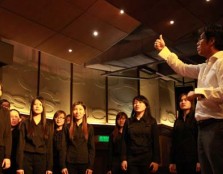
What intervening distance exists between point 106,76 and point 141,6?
4149 millimetres

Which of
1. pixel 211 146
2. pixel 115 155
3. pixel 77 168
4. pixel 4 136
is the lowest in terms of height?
pixel 77 168

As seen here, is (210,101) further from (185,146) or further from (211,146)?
(185,146)

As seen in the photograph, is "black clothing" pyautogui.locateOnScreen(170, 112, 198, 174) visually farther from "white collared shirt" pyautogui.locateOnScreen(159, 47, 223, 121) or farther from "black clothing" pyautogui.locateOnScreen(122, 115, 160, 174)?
"white collared shirt" pyautogui.locateOnScreen(159, 47, 223, 121)

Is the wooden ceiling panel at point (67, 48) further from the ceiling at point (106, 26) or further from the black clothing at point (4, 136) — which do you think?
the black clothing at point (4, 136)

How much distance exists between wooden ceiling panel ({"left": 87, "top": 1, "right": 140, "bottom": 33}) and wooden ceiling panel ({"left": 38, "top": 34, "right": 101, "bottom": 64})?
100 centimetres

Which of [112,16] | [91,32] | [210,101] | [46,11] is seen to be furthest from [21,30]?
[210,101]

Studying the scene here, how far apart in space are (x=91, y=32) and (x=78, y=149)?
3755 millimetres

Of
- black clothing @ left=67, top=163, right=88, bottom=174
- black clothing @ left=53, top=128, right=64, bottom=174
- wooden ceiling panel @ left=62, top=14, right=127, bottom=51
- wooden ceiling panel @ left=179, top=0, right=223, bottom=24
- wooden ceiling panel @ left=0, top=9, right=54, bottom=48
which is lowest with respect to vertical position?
black clothing @ left=67, top=163, right=88, bottom=174

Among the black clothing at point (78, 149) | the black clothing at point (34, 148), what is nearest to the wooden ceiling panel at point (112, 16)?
the black clothing at point (78, 149)

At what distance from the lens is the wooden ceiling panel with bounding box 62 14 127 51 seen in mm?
6781

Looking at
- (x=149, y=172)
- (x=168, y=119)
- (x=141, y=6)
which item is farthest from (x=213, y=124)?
(x=168, y=119)

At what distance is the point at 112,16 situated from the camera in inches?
266

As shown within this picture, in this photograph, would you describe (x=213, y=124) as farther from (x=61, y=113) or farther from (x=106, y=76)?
(x=106, y=76)

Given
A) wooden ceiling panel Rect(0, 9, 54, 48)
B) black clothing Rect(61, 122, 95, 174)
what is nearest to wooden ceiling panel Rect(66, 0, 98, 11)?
wooden ceiling panel Rect(0, 9, 54, 48)
